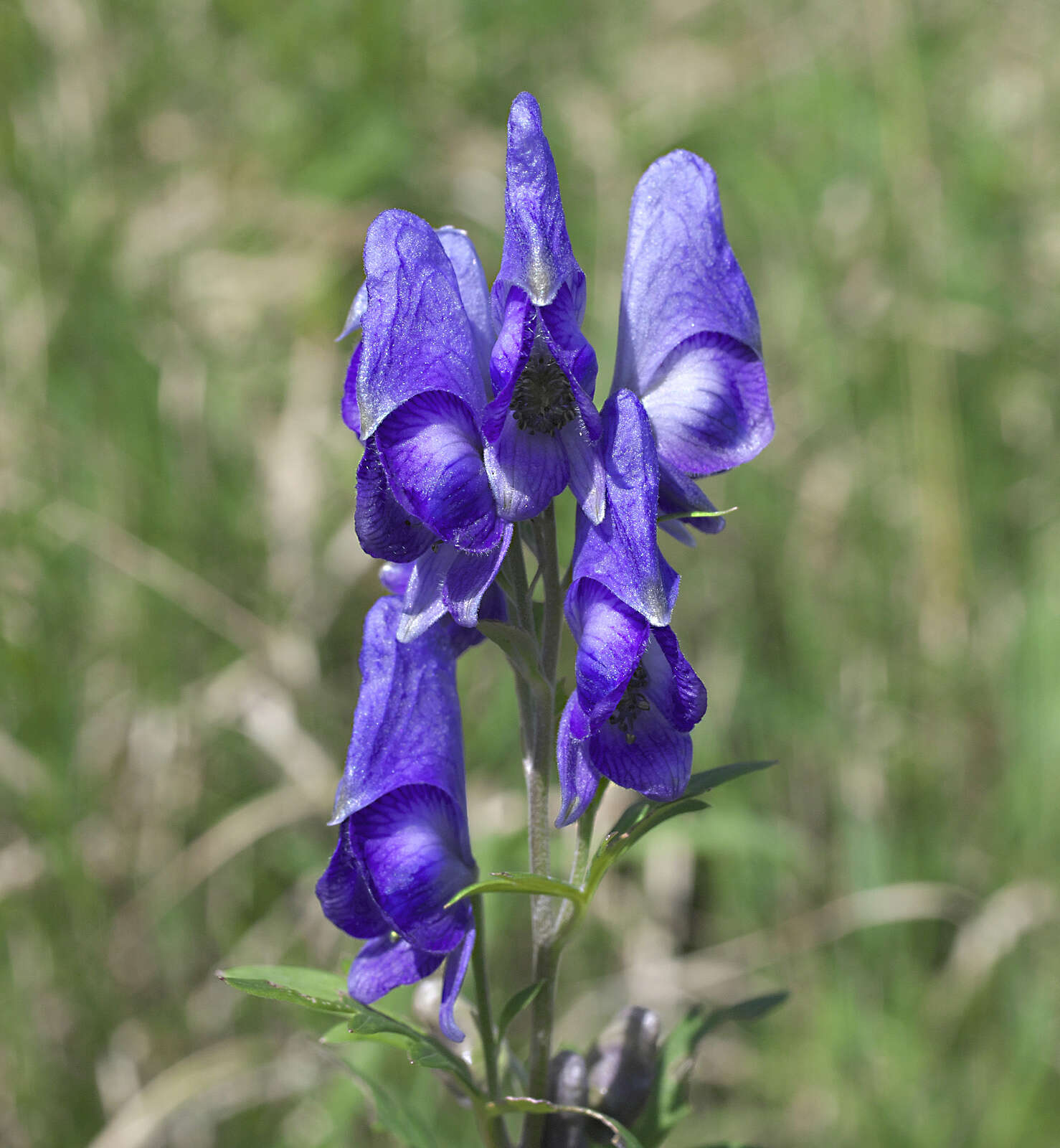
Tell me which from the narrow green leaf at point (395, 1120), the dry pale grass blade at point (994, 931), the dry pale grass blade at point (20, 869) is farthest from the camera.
A: the dry pale grass blade at point (994, 931)

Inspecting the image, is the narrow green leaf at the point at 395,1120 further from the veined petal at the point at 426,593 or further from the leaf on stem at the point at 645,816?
the veined petal at the point at 426,593

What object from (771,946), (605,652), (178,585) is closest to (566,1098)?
(605,652)

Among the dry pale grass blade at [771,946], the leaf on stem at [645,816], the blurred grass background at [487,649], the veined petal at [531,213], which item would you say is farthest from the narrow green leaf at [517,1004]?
the dry pale grass blade at [771,946]

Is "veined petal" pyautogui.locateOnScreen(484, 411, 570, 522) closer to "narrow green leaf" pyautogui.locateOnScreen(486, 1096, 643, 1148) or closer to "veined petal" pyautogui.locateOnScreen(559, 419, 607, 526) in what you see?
"veined petal" pyautogui.locateOnScreen(559, 419, 607, 526)

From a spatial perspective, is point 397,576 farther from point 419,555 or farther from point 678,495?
point 678,495

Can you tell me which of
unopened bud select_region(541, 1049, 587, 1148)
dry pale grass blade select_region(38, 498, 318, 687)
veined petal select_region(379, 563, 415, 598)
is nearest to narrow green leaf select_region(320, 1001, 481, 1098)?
unopened bud select_region(541, 1049, 587, 1148)

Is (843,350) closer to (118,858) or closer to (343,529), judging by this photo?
(343,529)

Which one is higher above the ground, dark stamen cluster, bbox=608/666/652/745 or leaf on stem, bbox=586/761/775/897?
dark stamen cluster, bbox=608/666/652/745
